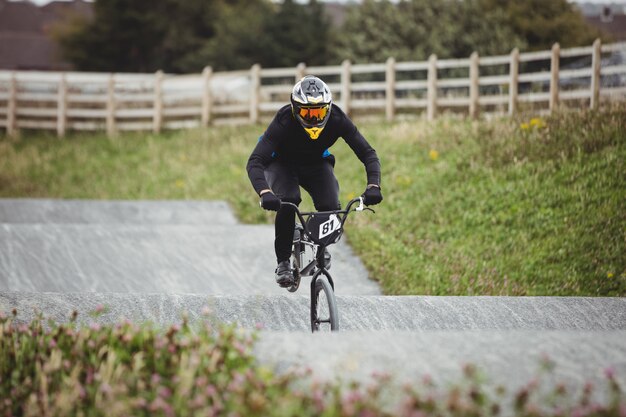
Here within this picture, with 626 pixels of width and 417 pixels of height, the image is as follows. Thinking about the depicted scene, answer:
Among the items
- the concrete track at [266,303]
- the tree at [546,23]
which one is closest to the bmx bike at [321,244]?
the concrete track at [266,303]

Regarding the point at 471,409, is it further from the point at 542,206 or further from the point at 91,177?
the point at 91,177

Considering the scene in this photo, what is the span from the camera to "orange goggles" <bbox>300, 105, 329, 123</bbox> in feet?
20.7

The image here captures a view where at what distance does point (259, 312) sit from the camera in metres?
7.50

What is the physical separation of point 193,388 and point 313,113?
2829mm

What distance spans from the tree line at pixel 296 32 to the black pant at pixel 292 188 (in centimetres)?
2603

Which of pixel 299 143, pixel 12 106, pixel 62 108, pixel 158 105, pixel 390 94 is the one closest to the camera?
pixel 299 143

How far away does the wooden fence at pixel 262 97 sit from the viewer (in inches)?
806

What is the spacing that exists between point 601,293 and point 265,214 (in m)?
7.25

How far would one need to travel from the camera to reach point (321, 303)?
21.3 feet

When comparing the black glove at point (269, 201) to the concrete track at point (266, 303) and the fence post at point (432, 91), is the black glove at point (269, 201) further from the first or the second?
the fence post at point (432, 91)

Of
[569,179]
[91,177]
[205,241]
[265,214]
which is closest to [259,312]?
[205,241]

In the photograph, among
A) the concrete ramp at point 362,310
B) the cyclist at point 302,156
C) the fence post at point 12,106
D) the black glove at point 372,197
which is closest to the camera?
the black glove at point 372,197

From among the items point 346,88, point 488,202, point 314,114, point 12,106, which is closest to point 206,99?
point 346,88

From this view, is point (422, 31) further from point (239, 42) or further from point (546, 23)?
point (239, 42)
